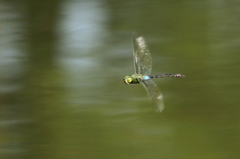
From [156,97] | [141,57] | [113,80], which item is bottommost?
[113,80]

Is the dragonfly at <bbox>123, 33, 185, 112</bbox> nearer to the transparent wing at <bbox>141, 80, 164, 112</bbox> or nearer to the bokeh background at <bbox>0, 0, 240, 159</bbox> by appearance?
the transparent wing at <bbox>141, 80, 164, 112</bbox>

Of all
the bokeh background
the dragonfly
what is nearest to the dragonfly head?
the dragonfly

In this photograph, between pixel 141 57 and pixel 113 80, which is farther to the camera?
pixel 113 80

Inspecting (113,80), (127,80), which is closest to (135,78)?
(127,80)

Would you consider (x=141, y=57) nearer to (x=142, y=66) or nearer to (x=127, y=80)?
(x=142, y=66)

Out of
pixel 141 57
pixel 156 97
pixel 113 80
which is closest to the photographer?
pixel 156 97

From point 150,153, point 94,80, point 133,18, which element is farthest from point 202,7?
point 150,153

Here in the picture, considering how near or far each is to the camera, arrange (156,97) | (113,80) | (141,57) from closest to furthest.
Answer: (156,97)
(141,57)
(113,80)

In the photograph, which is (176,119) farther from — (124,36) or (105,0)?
(105,0)
